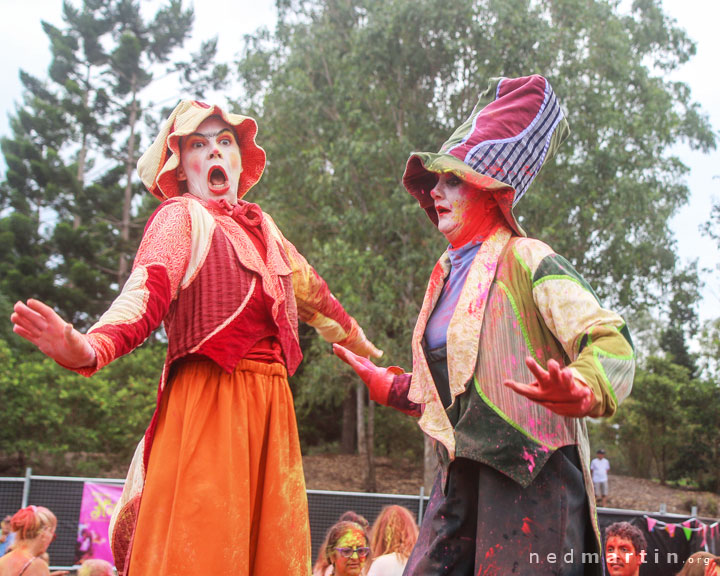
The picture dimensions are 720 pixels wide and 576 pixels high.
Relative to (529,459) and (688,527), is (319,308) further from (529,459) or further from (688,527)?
(688,527)

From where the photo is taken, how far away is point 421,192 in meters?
3.02

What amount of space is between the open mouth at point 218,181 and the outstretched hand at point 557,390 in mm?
1866

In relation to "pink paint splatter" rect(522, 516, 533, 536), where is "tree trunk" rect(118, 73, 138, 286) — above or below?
above

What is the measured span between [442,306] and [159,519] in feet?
3.99

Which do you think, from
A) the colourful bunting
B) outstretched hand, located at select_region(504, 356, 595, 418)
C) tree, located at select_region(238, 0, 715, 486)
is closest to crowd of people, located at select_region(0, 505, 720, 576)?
the colourful bunting

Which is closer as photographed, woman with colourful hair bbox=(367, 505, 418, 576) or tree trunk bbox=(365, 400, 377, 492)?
woman with colourful hair bbox=(367, 505, 418, 576)

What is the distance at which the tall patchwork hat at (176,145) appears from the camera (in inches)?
131

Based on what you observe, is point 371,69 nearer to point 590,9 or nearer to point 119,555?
point 590,9

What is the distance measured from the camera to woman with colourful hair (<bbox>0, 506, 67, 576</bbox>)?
4.66 meters

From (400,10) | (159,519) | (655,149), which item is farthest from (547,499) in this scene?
(655,149)

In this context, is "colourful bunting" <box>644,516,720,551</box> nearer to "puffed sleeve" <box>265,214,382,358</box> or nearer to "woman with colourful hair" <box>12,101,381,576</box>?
"puffed sleeve" <box>265,214,382,358</box>

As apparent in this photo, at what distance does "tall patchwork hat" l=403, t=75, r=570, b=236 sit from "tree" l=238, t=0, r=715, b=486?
10.6 meters

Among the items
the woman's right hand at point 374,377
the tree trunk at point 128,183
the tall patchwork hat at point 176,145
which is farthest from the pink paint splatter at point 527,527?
the tree trunk at point 128,183

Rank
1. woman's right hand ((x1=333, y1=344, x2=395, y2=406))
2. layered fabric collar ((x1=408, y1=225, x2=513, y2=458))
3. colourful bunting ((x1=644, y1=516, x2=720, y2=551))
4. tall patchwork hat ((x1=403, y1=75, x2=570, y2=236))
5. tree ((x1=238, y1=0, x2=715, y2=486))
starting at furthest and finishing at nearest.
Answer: tree ((x1=238, y1=0, x2=715, y2=486)) < colourful bunting ((x1=644, y1=516, x2=720, y2=551)) < woman's right hand ((x1=333, y1=344, x2=395, y2=406)) < tall patchwork hat ((x1=403, y1=75, x2=570, y2=236)) < layered fabric collar ((x1=408, y1=225, x2=513, y2=458))
